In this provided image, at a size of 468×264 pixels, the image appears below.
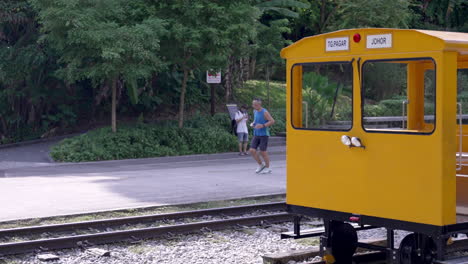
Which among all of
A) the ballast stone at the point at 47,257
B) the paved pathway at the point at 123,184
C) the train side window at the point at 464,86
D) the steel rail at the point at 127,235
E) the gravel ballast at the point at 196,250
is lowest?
the gravel ballast at the point at 196,250

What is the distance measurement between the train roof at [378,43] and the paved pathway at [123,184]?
593 centimetres

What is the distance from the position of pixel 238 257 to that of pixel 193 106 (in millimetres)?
21008

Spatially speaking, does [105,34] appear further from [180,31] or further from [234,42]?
[234,42]

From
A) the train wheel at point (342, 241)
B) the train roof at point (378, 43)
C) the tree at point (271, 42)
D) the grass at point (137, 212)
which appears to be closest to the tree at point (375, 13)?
the tree at point (271, 42)

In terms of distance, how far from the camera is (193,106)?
29938 mm

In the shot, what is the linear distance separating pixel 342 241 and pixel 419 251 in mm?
1078

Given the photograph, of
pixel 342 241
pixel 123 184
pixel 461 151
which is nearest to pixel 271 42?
pixel 123 184

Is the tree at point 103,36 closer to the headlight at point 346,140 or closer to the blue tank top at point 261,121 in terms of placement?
the blue tank top at point 261,121

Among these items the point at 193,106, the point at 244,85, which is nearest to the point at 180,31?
the point at 193,106

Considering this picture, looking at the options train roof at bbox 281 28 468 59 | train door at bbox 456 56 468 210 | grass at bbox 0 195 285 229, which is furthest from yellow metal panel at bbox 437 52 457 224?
grass at bbox 0 195 285 229

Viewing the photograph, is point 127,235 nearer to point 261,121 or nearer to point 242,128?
point 261,121

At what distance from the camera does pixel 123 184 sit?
15766mm

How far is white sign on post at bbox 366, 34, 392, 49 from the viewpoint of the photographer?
7163 mm

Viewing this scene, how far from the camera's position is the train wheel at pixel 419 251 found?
7.27m
